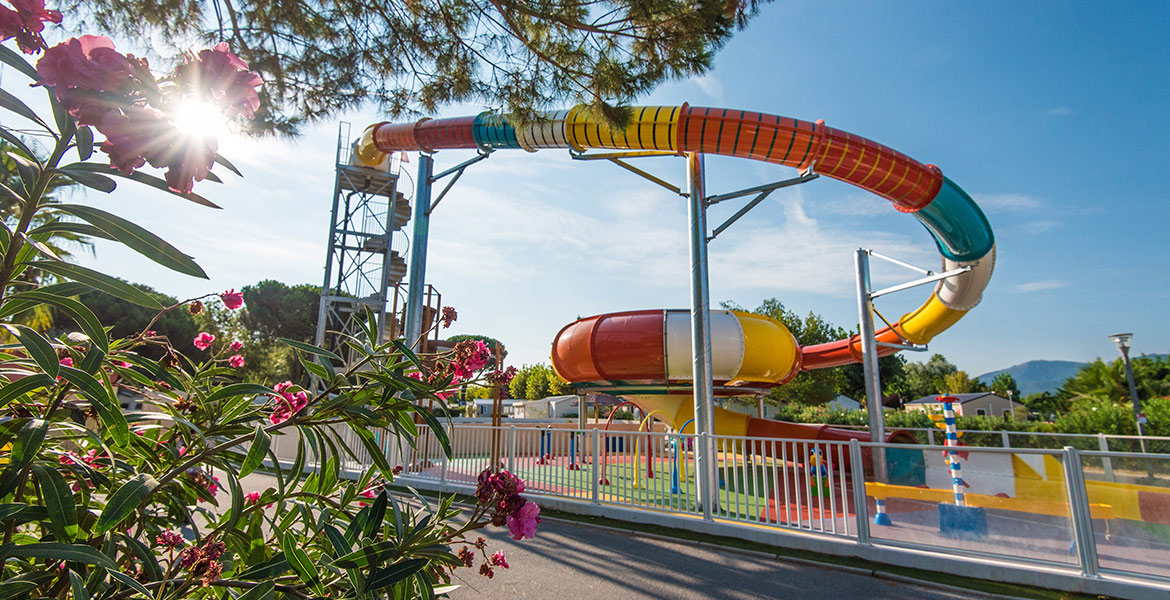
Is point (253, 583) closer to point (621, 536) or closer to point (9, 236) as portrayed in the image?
point (9, 236)

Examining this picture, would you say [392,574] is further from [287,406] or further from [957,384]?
[957,384]

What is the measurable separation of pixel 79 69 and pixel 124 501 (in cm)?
107

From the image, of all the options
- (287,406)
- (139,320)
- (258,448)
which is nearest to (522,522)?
(258,448)

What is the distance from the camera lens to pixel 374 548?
1.65m

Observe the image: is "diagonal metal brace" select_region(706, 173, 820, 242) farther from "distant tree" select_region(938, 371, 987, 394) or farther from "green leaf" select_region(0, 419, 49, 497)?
"distant tree" select_region(938, 371, 987, 394)

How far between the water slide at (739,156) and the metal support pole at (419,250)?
2.24ft

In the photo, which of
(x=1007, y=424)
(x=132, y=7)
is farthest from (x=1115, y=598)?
(x=1007, y=424)

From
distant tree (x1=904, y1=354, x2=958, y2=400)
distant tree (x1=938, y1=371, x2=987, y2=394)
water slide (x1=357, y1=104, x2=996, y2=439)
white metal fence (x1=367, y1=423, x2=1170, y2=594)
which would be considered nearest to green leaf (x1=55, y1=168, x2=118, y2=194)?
white metal fence (x1=367, y1=423, x2=1170, y2=594)

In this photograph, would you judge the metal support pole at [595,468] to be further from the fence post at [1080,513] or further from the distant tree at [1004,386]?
the distant tree at [1004,386]

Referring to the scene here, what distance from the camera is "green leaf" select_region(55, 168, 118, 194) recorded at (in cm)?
131

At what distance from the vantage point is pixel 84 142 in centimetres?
130

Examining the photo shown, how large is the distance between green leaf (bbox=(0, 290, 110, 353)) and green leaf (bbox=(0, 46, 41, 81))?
52cm

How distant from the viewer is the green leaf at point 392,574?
1529mm

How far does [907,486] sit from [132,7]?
32.7 feet
